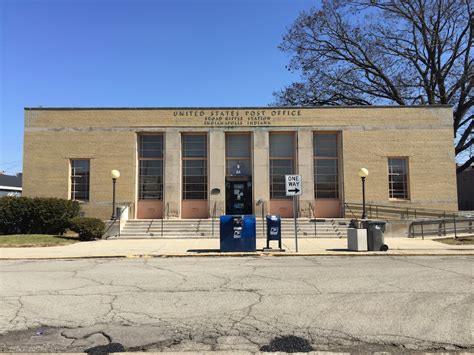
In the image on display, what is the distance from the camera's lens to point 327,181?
27.7m

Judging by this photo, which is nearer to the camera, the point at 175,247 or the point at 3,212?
→ the point at 175,247

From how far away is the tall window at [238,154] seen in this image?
2764cm

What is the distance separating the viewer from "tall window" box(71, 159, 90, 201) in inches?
1069

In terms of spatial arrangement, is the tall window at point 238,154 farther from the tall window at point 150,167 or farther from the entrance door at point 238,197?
the tall window at point 150,167

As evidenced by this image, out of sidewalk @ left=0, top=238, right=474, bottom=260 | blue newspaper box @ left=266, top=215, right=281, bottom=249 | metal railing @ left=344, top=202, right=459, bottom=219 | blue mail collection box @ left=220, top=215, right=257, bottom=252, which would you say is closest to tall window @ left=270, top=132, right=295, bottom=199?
metal railing @ left=344, top=202, right=459, bottom=219

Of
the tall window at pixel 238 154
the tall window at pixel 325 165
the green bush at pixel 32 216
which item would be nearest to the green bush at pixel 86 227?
the green bush at pixel 32 216

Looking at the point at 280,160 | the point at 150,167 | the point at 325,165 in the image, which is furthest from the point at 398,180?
the point at 150,167

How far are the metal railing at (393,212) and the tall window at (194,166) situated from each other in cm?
915

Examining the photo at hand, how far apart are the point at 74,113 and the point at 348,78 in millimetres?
25975

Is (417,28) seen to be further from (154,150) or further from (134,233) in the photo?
(134,233)

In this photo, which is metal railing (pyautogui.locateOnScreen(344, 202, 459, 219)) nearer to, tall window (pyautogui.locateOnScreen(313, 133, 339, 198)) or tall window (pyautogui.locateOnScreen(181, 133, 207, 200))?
tall window (pyautogui.locateOnScreen(313, 133, 339, 198))

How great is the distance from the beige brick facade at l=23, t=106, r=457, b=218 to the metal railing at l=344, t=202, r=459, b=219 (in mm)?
343

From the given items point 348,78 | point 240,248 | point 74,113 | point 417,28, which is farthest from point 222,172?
point 417,28

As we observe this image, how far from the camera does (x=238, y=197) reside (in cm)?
2750
